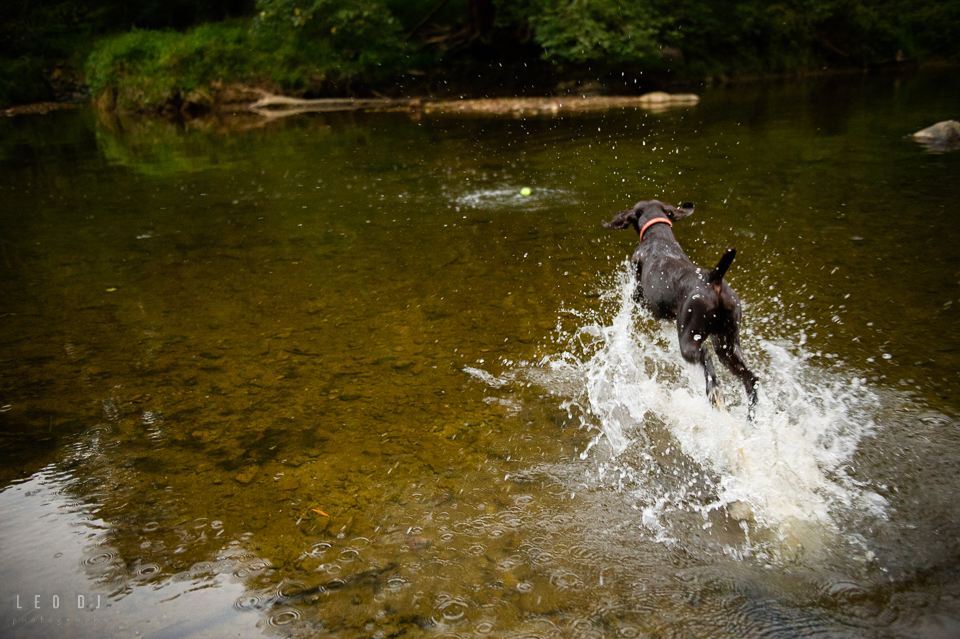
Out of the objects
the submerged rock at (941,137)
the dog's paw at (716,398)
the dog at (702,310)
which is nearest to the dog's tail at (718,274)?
the dog at (702,310)

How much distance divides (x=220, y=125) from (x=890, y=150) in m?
18.0

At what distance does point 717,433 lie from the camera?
3.93m

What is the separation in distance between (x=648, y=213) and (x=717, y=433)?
2035mm

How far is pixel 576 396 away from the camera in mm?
4441

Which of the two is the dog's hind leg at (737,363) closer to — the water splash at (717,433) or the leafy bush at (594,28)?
the water splash at (717,433)

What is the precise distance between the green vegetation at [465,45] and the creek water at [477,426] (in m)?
14.3

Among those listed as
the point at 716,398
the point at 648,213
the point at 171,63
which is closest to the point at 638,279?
the point at 648,213

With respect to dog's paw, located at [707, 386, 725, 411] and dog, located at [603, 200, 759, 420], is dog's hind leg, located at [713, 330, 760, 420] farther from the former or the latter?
dog's paw, located at [707, 386, 725, 411]

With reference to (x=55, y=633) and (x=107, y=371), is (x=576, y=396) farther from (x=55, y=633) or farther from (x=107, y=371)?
(x=107, y=371)

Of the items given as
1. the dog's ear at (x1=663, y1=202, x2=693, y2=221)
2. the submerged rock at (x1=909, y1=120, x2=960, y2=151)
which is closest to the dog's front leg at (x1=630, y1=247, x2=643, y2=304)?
the dog's ear at (x1=663, y1=202, x2=693, y2=221)

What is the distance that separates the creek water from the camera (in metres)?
2.84

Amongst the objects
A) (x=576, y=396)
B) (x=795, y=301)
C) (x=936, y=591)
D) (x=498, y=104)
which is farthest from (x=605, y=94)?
(x=936, y=591)

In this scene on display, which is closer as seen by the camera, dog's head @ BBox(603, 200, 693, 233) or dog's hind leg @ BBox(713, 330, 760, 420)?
dog's hind leg @ BBox(713, 330, 760, 420)

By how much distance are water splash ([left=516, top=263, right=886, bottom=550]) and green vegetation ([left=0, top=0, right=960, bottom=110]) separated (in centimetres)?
1648
